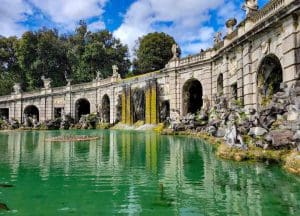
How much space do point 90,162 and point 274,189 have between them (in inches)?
271

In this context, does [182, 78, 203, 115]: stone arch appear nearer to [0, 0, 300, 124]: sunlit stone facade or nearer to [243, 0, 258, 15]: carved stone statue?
[0, 0, 300, 124]: sunlit stone facade

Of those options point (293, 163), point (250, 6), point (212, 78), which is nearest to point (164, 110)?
point (212, 78)

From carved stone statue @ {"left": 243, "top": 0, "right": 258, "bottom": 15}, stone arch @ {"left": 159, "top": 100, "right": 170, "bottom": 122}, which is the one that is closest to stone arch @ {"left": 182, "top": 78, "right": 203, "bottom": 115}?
stone arch @ {"left": 159, "top": 100, "right": 170, "bottom": 122}

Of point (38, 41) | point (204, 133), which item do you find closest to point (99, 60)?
point (38, 41)

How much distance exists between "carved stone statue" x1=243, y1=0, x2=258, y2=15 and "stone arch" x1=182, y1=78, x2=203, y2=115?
1134 cm

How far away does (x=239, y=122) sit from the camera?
595 inches

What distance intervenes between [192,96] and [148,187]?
2461 centimetres

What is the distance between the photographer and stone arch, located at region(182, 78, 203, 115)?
104 feet

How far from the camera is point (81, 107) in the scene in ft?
158

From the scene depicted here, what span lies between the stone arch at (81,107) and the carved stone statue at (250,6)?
30.2 m

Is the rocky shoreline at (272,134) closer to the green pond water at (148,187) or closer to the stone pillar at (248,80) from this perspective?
the green pond water at (148,187)

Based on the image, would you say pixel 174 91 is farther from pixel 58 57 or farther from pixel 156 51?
pixel 58 57

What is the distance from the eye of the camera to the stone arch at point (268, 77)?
18.5 m

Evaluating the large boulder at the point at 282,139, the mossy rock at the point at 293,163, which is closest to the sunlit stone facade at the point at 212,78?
the large boulder at the point at 282,139
